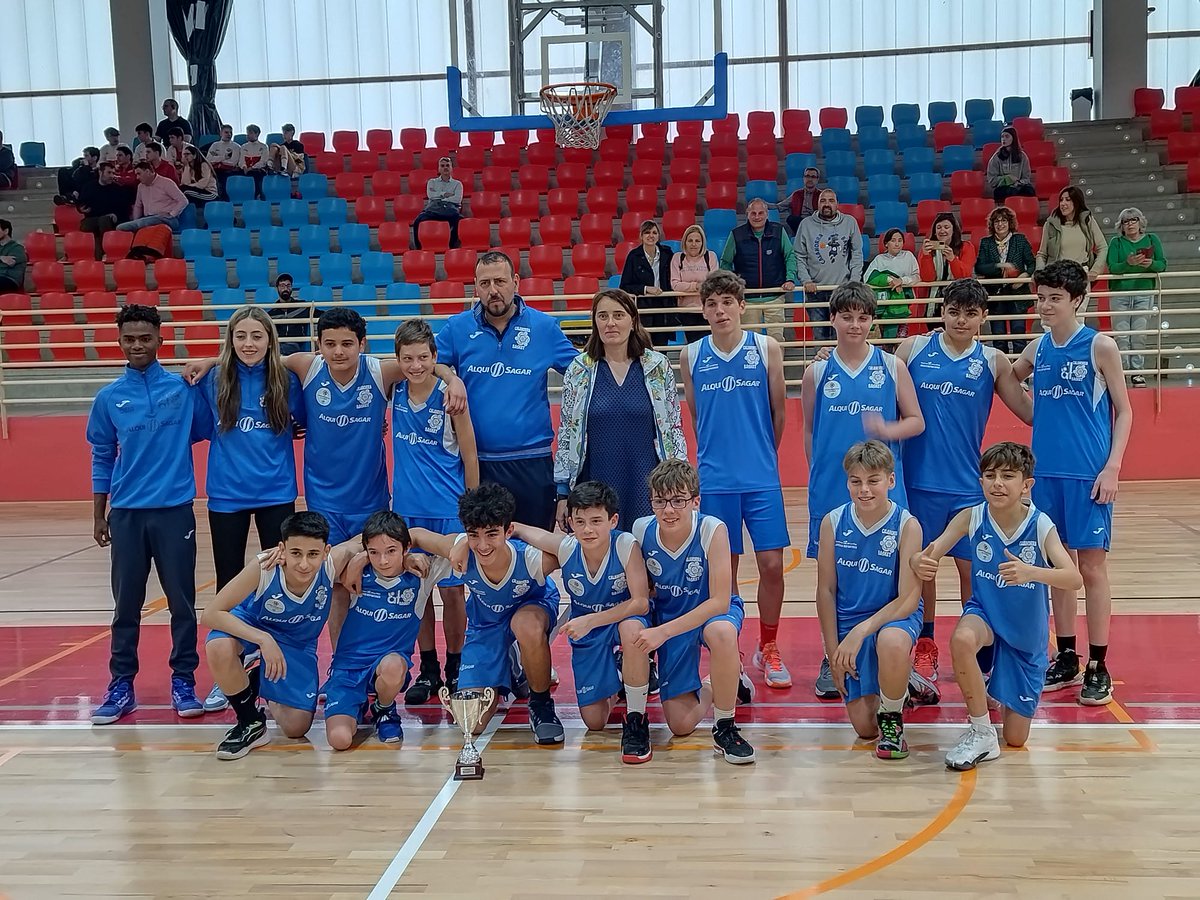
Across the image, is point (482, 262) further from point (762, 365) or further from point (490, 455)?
point (762, 365)

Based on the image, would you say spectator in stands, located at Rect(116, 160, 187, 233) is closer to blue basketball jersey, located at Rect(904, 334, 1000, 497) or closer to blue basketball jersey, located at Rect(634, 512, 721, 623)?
blue basketball jersey, located at Rect(634, 512, 721, 623)

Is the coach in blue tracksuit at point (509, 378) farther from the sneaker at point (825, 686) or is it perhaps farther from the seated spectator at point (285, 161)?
the seated spectator at point (285, 161)

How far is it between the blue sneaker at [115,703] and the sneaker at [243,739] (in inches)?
21.6

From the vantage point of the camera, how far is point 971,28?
16.6 meters

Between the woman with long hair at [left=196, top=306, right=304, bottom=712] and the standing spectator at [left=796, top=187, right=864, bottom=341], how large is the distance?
5636 millimetres

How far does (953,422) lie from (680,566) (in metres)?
1.29

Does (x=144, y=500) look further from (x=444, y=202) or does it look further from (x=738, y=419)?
(x=444, y=202)

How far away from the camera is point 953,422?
172 inches

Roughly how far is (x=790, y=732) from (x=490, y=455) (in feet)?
5.14

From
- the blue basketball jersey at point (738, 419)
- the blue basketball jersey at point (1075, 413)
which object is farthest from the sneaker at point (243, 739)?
the blue basketball jersey at point (1075, 413)

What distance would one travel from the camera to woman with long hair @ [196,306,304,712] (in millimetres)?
4285

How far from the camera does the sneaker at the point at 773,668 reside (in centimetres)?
448

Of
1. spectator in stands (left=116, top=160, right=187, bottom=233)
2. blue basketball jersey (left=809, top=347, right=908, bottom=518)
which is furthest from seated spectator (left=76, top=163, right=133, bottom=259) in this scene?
blue basketball jersey (left=809, top=347, right=908, bottom=518)

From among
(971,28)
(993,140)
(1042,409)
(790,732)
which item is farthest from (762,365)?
(971,28)
